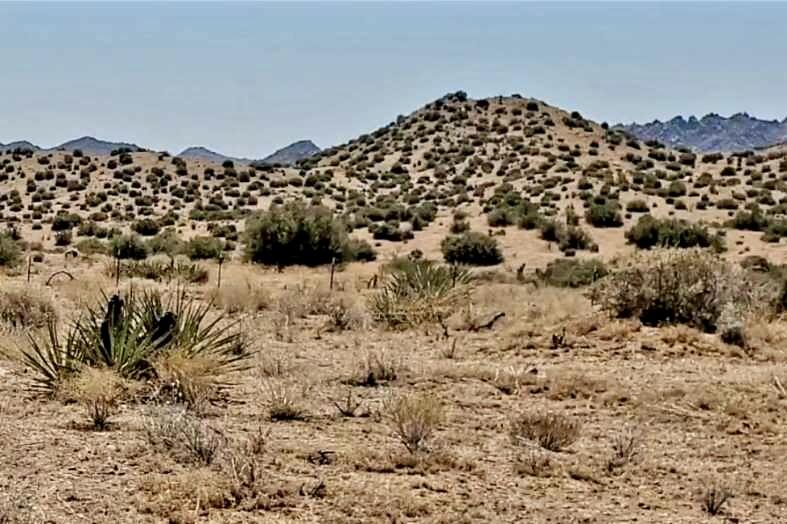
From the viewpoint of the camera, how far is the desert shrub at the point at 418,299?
1970 centimetres

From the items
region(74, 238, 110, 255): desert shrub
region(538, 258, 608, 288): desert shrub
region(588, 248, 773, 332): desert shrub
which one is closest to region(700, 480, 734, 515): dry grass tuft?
region(588, 248, 773, 332): desert shrub

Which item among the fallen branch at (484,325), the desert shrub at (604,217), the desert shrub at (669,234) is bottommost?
the fallen branch at (484,325)

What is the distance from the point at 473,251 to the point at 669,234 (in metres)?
8.20

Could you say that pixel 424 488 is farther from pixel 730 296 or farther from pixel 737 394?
pixel 730 296

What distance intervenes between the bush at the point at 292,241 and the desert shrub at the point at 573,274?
27.2 ft

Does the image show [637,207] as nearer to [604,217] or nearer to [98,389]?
[604,217]

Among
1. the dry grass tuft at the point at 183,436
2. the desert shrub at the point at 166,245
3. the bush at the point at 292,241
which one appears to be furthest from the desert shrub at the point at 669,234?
the dry grass tuft at the point at 183,436

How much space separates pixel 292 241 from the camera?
37.5m

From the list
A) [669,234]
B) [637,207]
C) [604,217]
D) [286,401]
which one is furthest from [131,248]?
[286,401]

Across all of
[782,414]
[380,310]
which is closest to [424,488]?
[782,414]

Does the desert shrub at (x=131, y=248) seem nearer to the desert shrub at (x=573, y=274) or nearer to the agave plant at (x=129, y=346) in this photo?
the desert shrub at (x=573, y=274)

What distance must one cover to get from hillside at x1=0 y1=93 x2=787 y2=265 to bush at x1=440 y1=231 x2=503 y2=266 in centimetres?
94

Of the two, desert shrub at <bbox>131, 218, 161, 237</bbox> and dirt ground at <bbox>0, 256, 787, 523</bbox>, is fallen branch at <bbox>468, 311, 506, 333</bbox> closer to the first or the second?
dirt ground at <bbox>0, 256, 787, 523</bbox>

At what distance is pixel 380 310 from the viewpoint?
65.7ft
